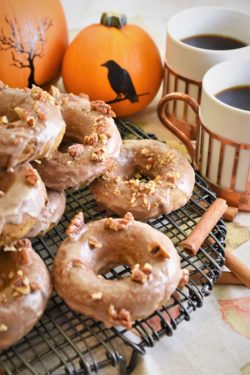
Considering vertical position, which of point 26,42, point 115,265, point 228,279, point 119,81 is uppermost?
point 26,42

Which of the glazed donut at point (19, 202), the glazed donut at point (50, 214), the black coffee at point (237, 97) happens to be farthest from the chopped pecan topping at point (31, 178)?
the black coffee at point (237, 97)

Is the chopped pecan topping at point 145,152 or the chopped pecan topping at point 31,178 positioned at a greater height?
the chopped pecan topping at point 31,178

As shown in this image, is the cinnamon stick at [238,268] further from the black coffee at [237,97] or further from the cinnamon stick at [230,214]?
the black coffee at [237,97]

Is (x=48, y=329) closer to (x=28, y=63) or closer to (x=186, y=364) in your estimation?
(x=186, y=364)

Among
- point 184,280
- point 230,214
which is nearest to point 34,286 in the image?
point 184,280

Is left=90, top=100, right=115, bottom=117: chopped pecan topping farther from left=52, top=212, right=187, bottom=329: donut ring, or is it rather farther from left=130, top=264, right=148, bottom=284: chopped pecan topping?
left=130, top=264, right=148, bottom=284: chopped pecan topping

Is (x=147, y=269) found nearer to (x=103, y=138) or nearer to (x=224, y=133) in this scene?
(x=103, y=138)
